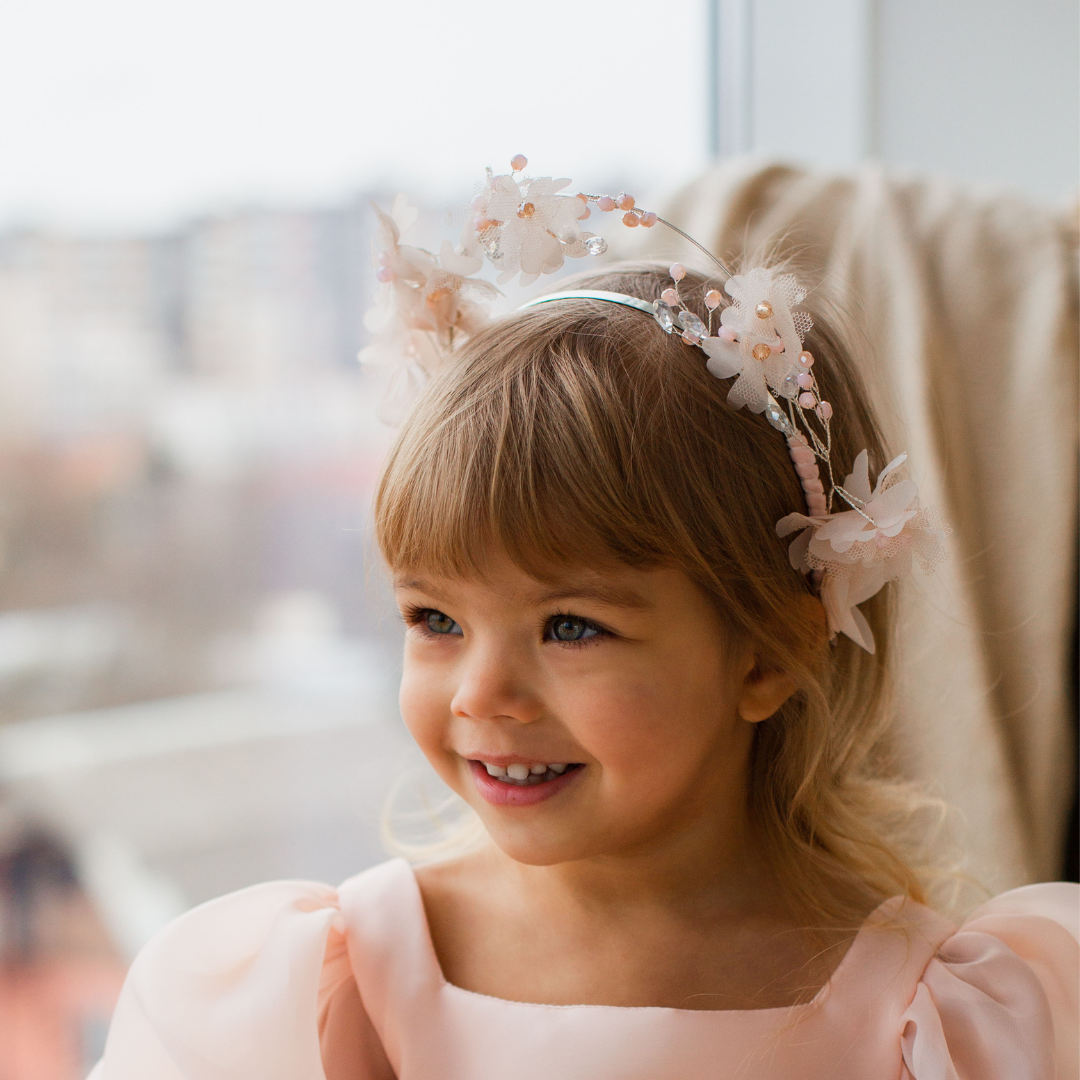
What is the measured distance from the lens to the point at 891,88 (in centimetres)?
157

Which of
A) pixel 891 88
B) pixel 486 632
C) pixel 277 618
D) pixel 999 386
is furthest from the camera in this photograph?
pixel 891 88

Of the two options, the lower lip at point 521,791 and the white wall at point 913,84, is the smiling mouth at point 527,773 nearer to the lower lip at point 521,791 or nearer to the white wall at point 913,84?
the lower lip at point 521,791

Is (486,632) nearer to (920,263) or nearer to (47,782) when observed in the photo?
(920,263)

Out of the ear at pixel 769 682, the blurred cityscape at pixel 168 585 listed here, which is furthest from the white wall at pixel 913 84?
the ear at pixel 769 682

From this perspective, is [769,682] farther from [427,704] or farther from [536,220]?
[536,220]

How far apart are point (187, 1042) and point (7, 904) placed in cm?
63

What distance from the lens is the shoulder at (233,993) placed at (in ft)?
2.56

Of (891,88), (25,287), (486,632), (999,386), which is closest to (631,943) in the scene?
(486,632)

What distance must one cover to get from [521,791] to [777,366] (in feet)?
1.07

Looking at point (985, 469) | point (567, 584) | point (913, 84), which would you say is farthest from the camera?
point (913, 84)

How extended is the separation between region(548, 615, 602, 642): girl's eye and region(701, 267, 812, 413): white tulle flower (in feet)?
0.58

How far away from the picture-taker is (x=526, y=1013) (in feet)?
2.58

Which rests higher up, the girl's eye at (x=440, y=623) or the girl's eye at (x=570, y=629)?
the girl's eye at (x=570, y=629)

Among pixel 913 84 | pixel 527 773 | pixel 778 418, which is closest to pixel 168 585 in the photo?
pixel 527 773
